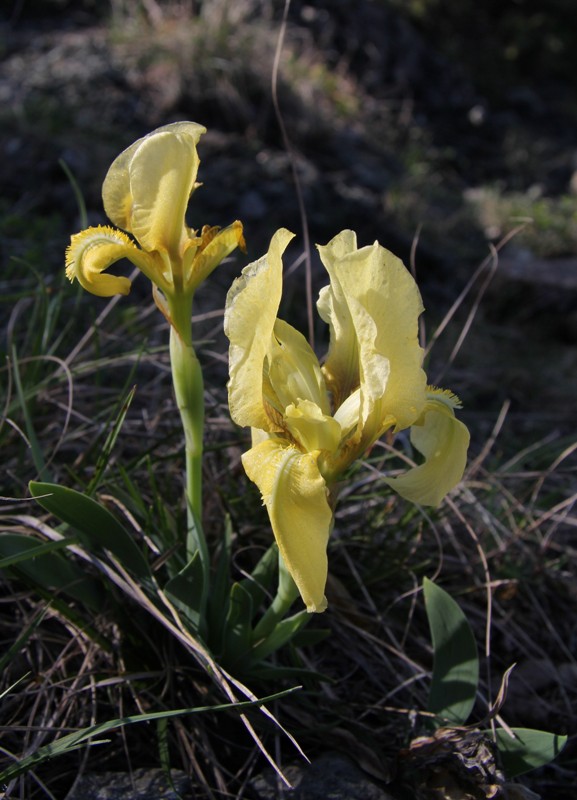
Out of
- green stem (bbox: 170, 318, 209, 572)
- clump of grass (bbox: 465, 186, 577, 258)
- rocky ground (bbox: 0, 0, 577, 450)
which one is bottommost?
clump of grass (bbox: 465, 186, 577, 258)

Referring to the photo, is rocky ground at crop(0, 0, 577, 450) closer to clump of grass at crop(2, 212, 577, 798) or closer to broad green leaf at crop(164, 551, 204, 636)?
clump of grass at crop(2, 212, 577, 798)

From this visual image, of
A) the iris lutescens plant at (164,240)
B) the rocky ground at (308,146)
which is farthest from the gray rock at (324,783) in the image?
the rocky ground at (308,146)

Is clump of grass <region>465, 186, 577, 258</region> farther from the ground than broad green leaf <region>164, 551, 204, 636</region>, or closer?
closer

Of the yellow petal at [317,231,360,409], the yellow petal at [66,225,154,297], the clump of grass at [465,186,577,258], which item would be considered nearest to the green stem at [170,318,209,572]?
the yellow petal at [66,225,154,297]

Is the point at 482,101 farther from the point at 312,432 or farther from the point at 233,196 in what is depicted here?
the point at 312,432

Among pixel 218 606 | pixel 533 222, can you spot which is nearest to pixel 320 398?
pixel 218 606

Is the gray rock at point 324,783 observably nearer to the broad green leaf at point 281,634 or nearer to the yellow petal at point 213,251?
the broad green leaf at point 281,634

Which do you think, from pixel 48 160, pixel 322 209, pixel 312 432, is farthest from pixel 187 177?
pixel 322 209
